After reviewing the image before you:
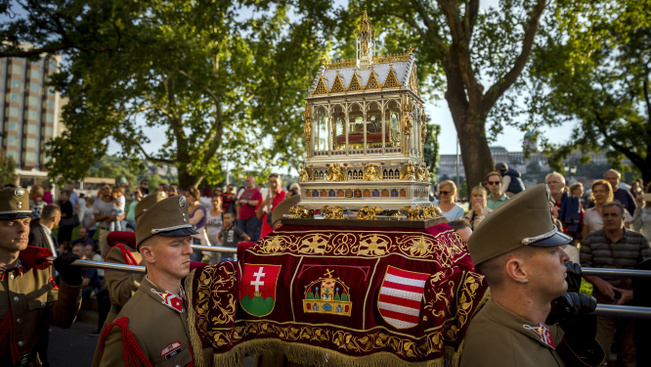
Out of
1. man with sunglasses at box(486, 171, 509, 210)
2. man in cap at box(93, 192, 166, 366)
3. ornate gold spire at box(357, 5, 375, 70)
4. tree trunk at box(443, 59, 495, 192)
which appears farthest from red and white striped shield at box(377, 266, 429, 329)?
tree trunk at box(443, 59, 495, 192)

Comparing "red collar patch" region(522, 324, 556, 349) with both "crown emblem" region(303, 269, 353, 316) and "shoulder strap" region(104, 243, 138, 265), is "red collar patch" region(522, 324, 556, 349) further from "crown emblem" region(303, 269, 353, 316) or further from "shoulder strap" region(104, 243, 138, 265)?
"shoulder strap" region(104, 243, 138, 265)

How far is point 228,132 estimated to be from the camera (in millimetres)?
22031

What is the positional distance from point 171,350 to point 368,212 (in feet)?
7.12

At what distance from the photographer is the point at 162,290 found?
2.63 meters

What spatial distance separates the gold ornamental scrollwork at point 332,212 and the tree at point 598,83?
11.5m

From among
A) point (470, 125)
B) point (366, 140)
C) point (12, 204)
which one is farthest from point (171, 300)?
point (470, 125)

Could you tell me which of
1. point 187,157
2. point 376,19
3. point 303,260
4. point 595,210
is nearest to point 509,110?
point 376,19

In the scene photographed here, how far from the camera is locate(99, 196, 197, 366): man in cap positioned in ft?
8.08

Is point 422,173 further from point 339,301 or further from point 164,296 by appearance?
point 164,296

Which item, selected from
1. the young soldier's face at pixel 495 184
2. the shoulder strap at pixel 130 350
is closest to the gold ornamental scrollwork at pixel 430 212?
the shoulder strap at pixel 130 350

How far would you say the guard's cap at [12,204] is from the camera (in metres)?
3.22

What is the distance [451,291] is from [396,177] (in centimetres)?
170

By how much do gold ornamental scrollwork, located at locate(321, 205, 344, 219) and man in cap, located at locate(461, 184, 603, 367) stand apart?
2331 millimetres

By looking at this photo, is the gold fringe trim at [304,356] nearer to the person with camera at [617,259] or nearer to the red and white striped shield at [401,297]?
the red and white striped shield at [401,297]
